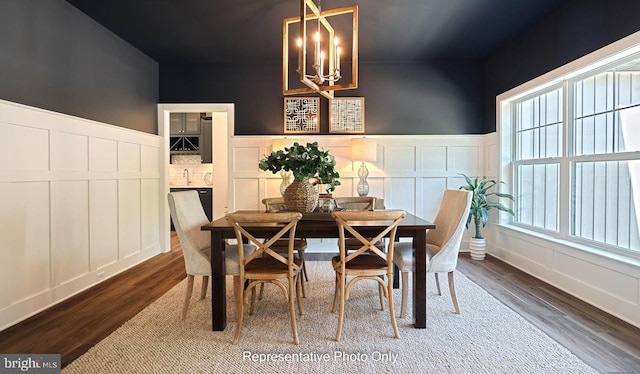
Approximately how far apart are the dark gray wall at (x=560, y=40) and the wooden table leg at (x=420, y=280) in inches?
89.3

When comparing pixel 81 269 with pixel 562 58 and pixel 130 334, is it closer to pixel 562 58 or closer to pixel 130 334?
pixel 130 334

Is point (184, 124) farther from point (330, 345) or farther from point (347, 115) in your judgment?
point (330, 345)

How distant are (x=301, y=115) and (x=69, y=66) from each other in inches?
106

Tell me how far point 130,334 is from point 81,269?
137cm

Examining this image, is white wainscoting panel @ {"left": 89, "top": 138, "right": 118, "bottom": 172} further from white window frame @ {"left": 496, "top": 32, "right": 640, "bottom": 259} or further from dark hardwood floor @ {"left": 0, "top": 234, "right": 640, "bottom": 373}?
white window frame @ {"left": 496, "top": 32, "right": 640, "bottom": 259}

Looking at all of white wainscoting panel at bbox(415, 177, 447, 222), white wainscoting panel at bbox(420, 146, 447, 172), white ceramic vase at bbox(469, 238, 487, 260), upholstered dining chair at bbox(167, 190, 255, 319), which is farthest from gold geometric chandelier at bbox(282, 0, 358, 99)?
white ceramic vase at bbox(469, 238, 487, 260)

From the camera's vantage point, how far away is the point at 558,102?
3.55m

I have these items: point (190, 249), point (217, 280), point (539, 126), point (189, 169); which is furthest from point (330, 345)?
point (189, 169)

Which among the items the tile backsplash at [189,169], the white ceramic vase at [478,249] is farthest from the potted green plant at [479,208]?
the tile backsplash at [189,169]

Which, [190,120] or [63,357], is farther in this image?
[190,120]

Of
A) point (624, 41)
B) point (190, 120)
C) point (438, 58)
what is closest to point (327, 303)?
point (624, 41)

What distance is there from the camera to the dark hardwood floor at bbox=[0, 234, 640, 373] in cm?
211

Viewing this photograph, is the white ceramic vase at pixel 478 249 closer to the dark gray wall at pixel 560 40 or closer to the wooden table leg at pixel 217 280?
the dark gray wall at pixel 560 40

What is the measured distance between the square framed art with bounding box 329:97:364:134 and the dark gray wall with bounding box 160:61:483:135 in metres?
0.09
